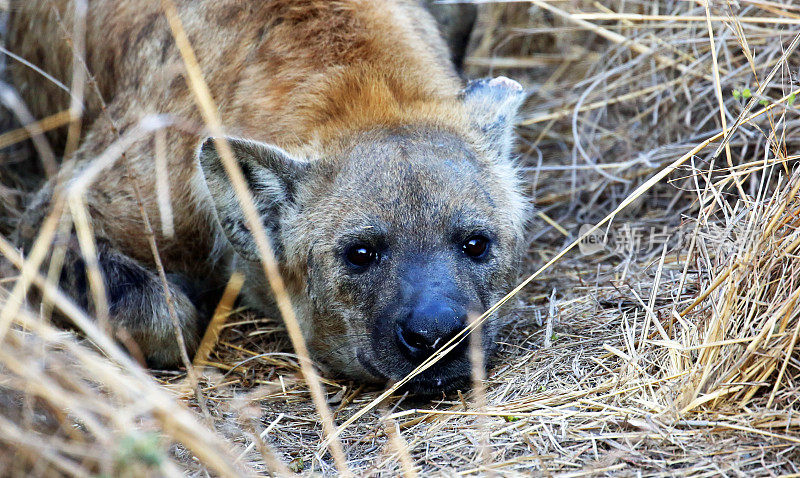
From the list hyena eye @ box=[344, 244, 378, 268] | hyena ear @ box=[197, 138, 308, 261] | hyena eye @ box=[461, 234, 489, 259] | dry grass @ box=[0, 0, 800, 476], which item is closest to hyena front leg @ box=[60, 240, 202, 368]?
dry grass @ box=[0, 0, 800, 476]

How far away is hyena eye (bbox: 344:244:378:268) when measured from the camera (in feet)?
10.4

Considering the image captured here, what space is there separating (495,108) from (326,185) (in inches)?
33.1

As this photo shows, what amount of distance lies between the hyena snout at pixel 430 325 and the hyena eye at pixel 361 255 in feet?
1.08

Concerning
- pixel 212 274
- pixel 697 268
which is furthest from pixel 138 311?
pixel 697 268

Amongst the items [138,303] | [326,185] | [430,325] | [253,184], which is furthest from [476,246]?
[138,303]

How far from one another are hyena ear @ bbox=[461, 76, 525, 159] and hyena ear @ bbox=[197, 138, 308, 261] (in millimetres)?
795

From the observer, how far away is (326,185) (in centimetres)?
328

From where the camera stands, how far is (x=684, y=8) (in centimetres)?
495

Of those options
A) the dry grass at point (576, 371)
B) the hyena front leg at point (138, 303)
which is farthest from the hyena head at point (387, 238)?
the hyena front leg at point (138, 303)

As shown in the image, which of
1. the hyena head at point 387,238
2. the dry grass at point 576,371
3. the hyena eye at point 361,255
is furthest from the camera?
the hyena eye at point 361,255

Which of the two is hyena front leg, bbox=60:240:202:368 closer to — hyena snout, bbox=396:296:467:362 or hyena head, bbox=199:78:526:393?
hyena head, bbox=199:78:526:393

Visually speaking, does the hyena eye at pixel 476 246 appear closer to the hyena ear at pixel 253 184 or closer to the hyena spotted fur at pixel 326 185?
the hyena spotted fur at pixel 326 185

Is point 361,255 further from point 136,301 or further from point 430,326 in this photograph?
point 136,301

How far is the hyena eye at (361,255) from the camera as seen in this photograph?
125 inches
